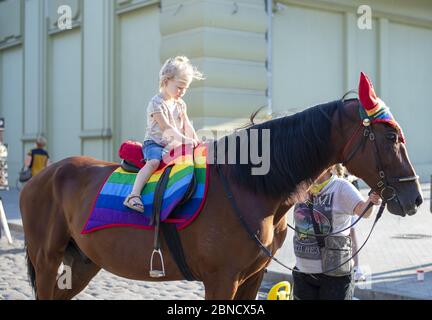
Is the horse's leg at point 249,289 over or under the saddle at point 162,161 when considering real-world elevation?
under

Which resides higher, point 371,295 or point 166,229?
point 166,229

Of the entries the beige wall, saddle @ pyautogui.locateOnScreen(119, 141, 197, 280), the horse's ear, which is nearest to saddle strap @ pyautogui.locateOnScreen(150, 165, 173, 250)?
saddle @ pyautogui.locateOnScreen(119, 141, 197, 280)

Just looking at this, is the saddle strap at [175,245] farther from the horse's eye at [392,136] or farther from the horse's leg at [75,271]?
the horse's eye at [392,136]

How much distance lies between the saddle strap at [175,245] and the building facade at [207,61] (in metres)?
7.87

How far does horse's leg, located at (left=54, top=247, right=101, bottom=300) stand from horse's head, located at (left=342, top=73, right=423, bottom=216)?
2249mm

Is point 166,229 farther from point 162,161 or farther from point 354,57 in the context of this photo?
point 354,57

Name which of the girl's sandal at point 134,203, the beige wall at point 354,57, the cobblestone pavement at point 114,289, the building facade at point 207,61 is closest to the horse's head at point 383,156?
the girl's sandal at point 134,203

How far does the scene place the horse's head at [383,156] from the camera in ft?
10.6

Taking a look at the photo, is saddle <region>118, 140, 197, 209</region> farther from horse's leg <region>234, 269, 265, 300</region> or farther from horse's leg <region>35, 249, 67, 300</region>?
horse's leg <region>35, 249, 67, 300</region>

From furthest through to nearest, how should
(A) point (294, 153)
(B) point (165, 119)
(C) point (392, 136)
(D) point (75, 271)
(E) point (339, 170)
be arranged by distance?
1. (D) point (75, 271)
2. (E) point (339, 170)
3. (B) point (165, 119)
4. (A) point (294, 153)
5. (C) point (392, 136)

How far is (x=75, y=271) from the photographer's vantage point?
4.52m

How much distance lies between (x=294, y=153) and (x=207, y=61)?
806 cm

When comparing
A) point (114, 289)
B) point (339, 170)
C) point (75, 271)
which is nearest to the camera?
point (339, 170)

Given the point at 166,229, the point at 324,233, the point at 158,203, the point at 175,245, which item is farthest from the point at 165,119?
the point at 324,233
